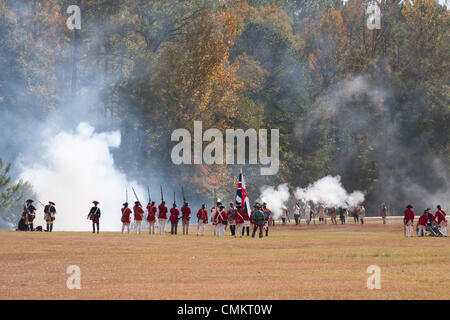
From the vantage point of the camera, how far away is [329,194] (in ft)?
257

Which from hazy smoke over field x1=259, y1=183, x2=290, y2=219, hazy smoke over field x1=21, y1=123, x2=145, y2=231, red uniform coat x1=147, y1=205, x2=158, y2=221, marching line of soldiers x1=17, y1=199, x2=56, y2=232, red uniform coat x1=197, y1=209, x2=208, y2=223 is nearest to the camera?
marching line of soldiers x1=17, y1=199, x2=56, y2=232

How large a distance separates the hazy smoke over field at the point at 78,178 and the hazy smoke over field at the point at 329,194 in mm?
16572

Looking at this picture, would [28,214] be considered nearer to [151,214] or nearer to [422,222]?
[151,214]

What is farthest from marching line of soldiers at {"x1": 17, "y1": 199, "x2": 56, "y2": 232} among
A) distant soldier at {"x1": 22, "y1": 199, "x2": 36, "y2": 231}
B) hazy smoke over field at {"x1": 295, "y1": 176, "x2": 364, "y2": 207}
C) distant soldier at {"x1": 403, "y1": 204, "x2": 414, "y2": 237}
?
hazy smoke over field at {"x1": 295, "y1": 176, "x2": 364, "y2": 207}

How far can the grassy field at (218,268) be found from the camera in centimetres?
1950

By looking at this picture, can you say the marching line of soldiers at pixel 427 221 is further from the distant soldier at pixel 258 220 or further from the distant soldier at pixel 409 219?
the distant soldier at pixel 258 220

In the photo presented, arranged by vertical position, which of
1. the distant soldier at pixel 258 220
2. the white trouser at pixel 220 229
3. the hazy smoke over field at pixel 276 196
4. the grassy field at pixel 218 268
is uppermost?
the hazy smoke over field at pixel 276 196

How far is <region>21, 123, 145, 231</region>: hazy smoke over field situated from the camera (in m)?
65.9

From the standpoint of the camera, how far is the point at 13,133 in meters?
68.8

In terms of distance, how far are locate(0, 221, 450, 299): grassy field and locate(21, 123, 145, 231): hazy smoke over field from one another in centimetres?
2610

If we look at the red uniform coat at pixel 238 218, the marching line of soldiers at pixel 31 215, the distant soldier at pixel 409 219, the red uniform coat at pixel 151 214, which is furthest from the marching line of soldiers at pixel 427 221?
the marching line of soldiers at pixel 31 215

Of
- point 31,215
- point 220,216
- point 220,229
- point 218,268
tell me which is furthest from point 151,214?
point 218,268

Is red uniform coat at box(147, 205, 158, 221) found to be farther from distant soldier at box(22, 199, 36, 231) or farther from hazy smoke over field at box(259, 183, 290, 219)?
hazy smoke over field at box(259, 183, 290, 219)

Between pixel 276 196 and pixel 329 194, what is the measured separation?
4920 millimetres
